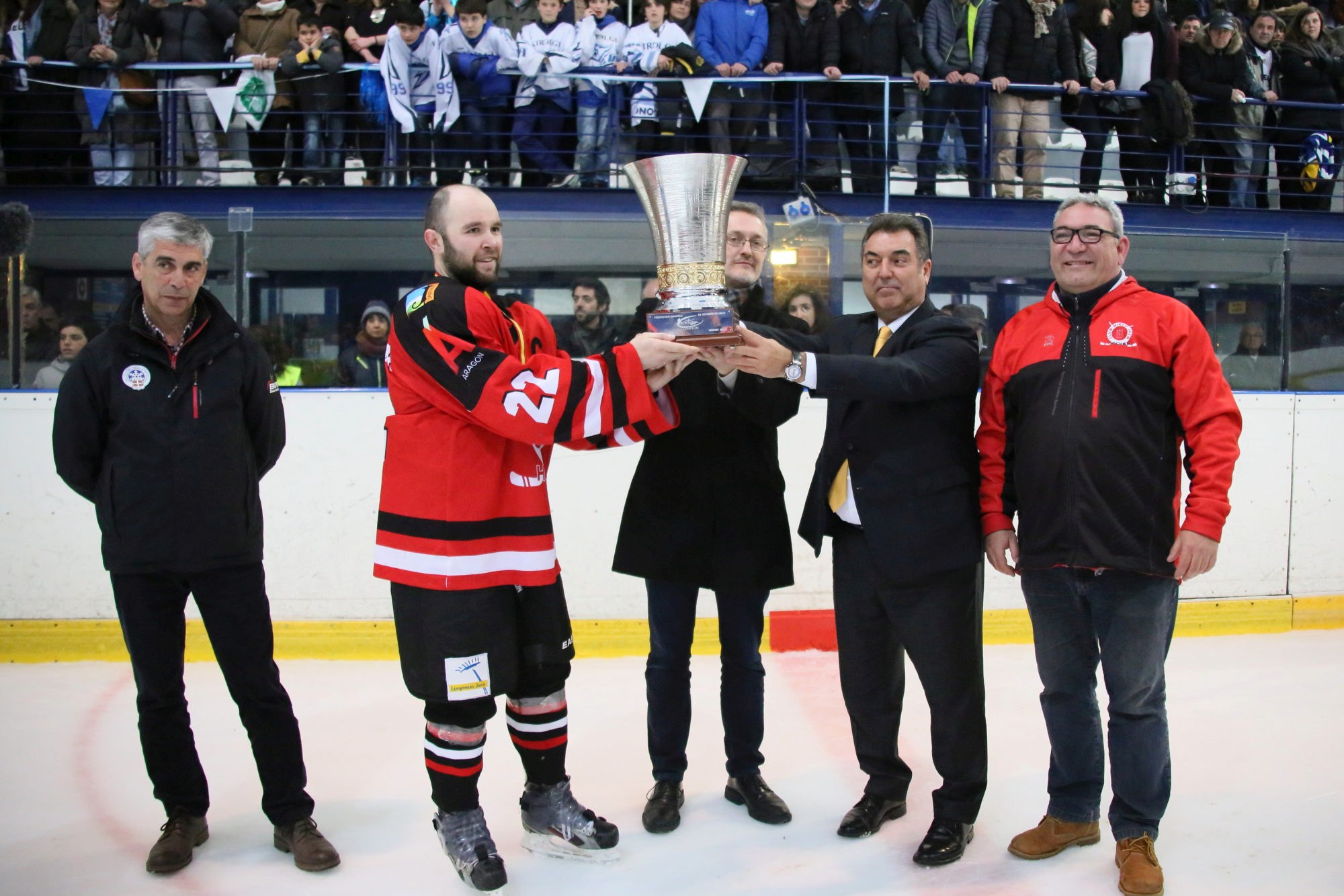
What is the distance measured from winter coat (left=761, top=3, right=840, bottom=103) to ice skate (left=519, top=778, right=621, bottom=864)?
206 inches

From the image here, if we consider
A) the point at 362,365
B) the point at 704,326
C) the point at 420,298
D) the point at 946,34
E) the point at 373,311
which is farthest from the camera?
the point at 946,34

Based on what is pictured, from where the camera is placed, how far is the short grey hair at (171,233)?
267 cm

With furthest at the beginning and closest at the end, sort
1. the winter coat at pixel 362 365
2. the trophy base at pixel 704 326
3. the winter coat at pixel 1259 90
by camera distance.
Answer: the winter coat at pixel 1259 90
the winter coat at pixel 362 365
the trophy base at pixel 704 326

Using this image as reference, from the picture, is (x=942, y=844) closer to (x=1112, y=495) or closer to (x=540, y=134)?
(x=1112, y=495)

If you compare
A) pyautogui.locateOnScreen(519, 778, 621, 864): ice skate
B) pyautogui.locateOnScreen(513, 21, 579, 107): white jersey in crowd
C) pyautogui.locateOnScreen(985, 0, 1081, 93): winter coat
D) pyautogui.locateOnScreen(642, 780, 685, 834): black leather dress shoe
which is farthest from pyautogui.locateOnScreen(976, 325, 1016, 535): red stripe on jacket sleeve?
pyautogui.locateOnScreen(985, 0, 1081, 93): winter coat

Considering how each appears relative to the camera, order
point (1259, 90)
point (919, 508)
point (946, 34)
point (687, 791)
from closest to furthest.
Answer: point (919, 508)
point (687, 791)
point (946, 34)
point (1259, 90)

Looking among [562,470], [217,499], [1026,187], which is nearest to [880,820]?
[217,499]

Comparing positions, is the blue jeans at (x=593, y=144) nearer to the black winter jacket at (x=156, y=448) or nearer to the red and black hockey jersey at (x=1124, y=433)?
the black winter jacket at (x=156, y=448)

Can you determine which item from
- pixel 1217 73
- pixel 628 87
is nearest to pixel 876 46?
pixel 628 87

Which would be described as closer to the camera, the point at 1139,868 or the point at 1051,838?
the point at 1139,868

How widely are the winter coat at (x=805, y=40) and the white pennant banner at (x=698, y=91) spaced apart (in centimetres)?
54

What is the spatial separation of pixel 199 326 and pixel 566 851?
153cm

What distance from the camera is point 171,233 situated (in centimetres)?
268

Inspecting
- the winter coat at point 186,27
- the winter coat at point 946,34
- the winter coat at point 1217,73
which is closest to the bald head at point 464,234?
the winter coat at point 186,27
